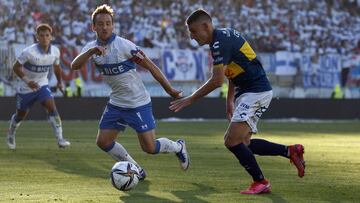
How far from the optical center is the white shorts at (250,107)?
10.1 m

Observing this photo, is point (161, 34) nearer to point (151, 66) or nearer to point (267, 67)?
point (267, 67)

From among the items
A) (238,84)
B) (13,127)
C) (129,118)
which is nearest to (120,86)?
(129,118)

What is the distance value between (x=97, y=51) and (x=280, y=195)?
2962 millimetres

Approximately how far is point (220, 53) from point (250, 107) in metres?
0.90

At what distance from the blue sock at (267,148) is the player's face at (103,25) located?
2442 millimetres

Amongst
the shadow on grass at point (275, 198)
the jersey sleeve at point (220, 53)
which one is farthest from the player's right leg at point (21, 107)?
the shadow on grass at point (275, 198)

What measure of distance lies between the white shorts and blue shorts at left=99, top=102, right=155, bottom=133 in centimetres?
162

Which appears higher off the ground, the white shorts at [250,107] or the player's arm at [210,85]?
the player's arm at [210,85]

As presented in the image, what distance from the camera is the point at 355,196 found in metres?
9.95

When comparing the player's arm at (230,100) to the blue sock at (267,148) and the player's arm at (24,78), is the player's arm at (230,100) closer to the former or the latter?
the blue sock at (267,148)

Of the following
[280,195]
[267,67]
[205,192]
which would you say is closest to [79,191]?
[205,192]

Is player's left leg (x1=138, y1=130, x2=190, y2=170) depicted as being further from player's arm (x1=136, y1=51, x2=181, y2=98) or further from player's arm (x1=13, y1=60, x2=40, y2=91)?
player's arm (x1=13, y1=60, x2=40, y2=91)

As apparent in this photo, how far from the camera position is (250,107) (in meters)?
10.1

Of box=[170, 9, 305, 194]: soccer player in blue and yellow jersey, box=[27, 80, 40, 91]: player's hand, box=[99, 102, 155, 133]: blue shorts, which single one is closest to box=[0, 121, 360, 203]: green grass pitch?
box=[170, 9, 305, 194]: soccer player in blue and yellow jersey
